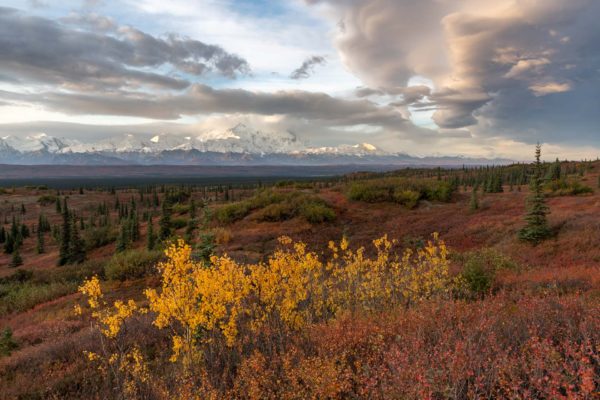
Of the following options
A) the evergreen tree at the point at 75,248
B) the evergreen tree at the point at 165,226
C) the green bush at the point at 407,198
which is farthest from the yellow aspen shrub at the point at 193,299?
the evergreen tree at the point at 75,248

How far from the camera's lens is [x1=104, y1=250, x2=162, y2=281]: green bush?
19688 millimetres

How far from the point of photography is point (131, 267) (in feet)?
65.6

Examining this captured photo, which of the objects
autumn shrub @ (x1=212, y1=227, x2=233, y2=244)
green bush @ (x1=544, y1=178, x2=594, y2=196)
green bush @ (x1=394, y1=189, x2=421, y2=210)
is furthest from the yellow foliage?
green bush @ (x1=544, y1=178, x2=594, y2=196)

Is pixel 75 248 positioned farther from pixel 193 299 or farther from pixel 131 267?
pixel 193 299

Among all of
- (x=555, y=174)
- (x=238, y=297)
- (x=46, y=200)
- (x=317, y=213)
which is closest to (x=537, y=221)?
(x=317, y=213)

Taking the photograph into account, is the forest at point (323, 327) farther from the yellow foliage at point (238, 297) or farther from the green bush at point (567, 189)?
the green bush at point (567, 189)

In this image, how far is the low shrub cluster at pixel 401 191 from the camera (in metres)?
41.7

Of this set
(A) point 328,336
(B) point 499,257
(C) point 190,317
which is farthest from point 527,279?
(C) point 190,317

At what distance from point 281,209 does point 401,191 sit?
52.7ft

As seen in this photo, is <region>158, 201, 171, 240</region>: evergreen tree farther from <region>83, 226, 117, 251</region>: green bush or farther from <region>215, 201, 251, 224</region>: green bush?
<region>83, 226, 117, 251</region>: green bush

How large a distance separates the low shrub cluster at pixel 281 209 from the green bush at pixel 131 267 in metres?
15.4

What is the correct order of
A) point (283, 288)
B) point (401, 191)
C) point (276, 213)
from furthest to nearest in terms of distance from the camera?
point (401, 191) < point (276, 213) < point (283, 288)

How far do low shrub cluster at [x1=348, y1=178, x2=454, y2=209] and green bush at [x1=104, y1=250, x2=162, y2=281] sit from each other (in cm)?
2813

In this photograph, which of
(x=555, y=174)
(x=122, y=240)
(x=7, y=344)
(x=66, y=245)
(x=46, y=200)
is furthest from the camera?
(x=46, y=200)
